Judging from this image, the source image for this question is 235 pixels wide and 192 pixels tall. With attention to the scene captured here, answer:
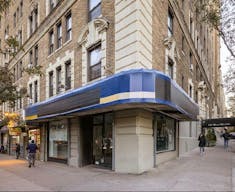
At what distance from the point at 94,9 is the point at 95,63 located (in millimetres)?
2788

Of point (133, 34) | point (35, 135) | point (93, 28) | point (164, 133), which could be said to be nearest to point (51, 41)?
point (35, 135)

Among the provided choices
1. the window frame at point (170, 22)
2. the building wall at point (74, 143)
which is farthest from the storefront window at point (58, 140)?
the window frame at point (170, 22)

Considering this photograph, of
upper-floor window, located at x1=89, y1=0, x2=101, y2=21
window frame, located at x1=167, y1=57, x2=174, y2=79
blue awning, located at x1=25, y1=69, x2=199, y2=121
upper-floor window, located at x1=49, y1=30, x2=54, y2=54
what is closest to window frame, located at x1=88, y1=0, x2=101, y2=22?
upper-floor window, located at x1=89, y1=0, x2=101, y2=21

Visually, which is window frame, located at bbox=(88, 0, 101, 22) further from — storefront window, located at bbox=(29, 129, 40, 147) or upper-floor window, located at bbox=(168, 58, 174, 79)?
storefront window, located at bbox=(29, 129, 40, 147)

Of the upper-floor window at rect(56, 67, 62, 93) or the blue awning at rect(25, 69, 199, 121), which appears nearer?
the blue awning at rect(25, 69, 199, 121)

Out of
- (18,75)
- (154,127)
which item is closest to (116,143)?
(154,127)

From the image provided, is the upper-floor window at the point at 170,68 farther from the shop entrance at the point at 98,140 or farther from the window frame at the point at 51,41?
the window frame at the point at 51,41

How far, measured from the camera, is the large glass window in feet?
51.8

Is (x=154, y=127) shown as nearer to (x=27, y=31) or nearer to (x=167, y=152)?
(x=167, y=152)

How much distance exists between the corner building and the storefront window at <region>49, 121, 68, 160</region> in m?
0.06

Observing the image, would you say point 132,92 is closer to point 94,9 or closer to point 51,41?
point 94,9

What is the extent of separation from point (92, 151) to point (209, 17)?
1027cm

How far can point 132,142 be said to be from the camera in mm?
13281

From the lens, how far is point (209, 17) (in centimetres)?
1883
